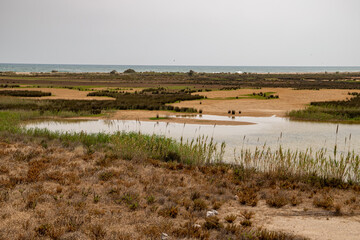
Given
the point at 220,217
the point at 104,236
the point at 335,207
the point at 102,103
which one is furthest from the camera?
the point at 102,103

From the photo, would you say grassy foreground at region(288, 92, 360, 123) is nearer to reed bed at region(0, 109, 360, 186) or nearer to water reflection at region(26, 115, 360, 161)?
water reflection at region(26, 115, 360, 161)

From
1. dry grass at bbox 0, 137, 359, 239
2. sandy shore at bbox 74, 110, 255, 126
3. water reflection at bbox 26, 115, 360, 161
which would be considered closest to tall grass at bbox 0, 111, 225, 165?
dry grass at bbox 0, 137, 359, 239

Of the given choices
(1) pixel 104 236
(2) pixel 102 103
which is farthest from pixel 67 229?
(2) pixel 102 103

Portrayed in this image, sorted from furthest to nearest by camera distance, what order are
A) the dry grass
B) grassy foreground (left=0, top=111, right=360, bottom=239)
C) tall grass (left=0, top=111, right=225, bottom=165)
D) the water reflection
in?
1. the water reflection
2. tall grass (left=0, top=111, right=225, bottom=165)
3. grassy foreground (left=0, top=111, right=360, bottom=239)
4. the dry grass

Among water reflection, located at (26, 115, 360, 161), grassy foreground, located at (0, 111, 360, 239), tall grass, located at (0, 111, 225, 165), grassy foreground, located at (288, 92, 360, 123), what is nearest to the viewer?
grassy foreground, located at (0, 111, 360, 239)

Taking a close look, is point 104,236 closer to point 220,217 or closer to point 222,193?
point 220,217

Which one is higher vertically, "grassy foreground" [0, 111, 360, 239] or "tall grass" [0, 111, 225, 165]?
"tall grass" [0, 111, 225, 165]

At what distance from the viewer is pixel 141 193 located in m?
11.1

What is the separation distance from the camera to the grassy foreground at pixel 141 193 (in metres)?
8.42

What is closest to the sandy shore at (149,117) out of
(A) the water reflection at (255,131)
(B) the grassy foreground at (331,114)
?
(A) the water reflection at (255,131)

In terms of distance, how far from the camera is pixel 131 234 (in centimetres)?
812

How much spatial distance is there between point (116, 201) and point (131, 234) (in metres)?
2.33

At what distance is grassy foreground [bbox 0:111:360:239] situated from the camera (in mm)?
8422

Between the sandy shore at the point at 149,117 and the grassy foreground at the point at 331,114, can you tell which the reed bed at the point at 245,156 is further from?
the grassy foreground at the point at 331,114
